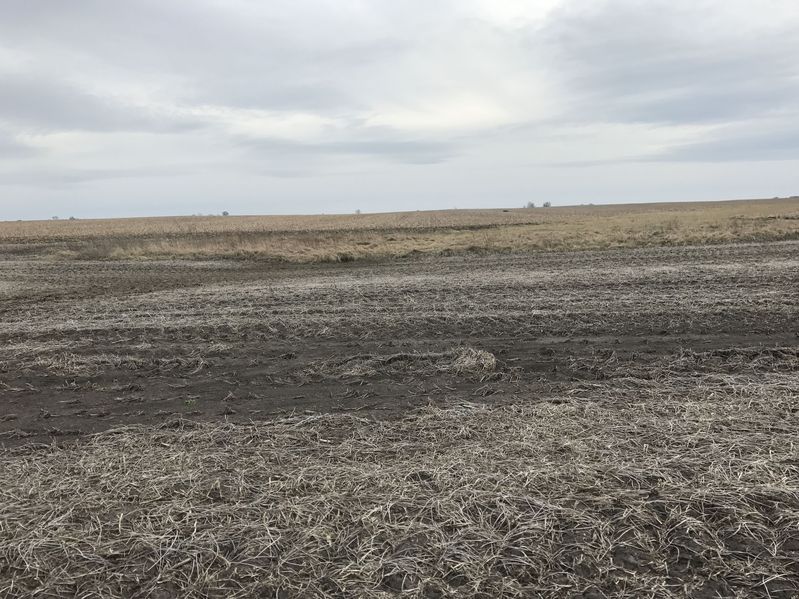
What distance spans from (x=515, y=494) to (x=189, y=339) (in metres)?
6.15

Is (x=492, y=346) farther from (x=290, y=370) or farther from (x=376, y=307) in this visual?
(x=376, y=307)

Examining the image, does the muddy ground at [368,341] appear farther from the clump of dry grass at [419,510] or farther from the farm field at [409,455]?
the clump of dry grass at [419,510]

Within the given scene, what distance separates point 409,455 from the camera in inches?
163

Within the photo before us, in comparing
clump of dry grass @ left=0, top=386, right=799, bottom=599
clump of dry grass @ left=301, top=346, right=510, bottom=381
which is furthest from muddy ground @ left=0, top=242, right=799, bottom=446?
clump of dry grass @ left=0, top=386, right=799, bottom=599

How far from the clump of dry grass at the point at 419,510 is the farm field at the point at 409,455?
2 centimetres

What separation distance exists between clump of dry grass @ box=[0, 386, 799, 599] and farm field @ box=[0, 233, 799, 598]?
16 mm

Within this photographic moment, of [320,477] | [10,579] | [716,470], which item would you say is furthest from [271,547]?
[716,470]

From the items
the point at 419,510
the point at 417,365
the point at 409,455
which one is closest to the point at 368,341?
the point at 417,365

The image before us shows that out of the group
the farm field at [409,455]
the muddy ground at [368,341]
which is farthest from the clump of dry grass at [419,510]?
the muddy ground at [368,341]

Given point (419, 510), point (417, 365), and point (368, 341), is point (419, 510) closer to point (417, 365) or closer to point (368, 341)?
point (417, 365)

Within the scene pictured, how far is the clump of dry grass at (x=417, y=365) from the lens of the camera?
20.2 feet

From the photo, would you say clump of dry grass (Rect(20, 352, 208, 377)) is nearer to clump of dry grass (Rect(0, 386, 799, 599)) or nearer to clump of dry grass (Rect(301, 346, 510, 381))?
clump of dry grass (Rect(301, 346, 510, 381))

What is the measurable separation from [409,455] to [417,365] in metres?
2.39

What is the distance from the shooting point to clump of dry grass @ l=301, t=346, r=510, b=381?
6148mm
